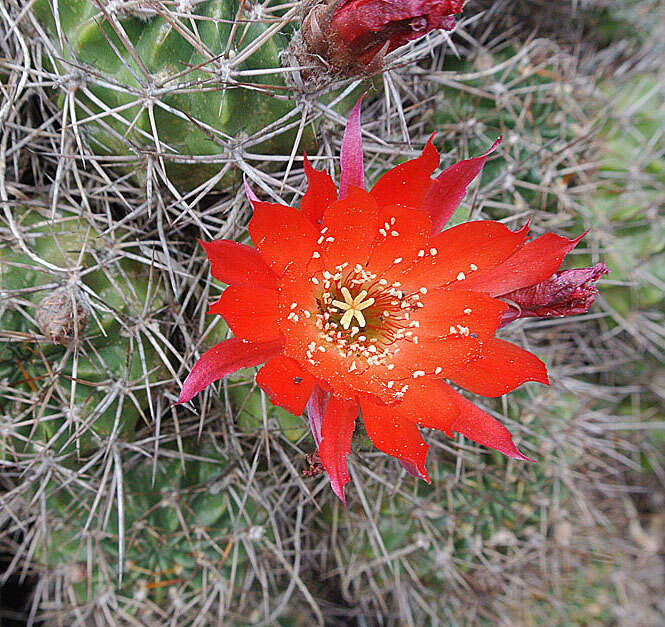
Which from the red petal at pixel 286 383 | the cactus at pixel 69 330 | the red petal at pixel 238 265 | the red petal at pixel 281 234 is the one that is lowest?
the cactus at pixel 69 330

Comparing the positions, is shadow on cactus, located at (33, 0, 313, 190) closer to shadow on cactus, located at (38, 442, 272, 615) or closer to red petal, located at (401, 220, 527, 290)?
red petal, located at (401, 220, 527, 290)

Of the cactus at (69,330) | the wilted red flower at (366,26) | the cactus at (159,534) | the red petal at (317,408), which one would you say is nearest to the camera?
the wilted red flower at (366,26)

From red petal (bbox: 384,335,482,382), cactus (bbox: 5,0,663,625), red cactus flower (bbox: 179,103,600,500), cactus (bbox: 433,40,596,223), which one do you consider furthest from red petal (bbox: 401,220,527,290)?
cactus (bbox: 433,40,596,223)

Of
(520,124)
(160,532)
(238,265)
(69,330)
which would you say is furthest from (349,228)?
(160,532)

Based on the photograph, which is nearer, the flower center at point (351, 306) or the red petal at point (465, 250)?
the red petal at point (465, 250)

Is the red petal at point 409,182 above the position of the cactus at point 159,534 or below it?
above

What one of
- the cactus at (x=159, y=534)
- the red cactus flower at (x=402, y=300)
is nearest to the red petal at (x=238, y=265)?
the red cactus flower at (x=402, y=300)

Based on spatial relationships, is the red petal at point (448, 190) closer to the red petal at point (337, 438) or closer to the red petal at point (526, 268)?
the red petal at point (526, 268)

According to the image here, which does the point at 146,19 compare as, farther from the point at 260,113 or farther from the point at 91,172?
the point at 91,172
